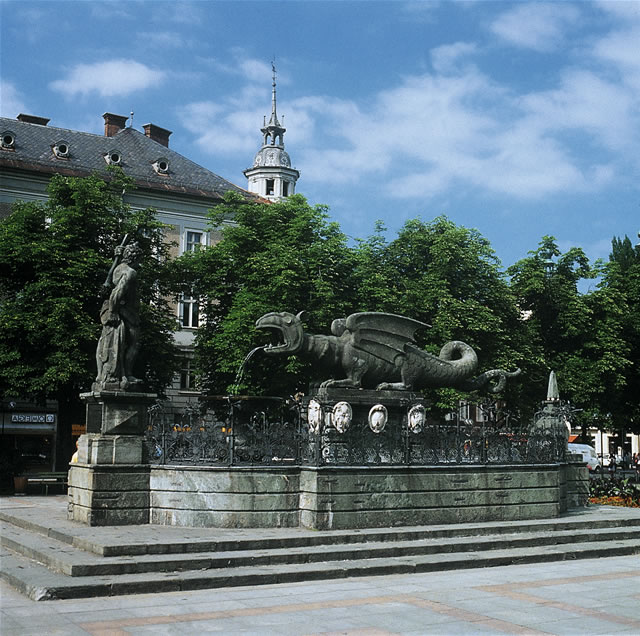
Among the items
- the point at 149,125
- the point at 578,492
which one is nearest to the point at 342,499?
the point at 578,492

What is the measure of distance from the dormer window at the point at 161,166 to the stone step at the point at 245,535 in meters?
35.6

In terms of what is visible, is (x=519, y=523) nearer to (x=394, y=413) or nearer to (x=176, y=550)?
(x=394, y=413)

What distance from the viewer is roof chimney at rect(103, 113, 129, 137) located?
52.9m

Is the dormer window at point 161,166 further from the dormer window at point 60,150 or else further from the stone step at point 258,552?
the stone step at point 258,552

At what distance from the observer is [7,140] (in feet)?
151

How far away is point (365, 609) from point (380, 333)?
27.5 feet

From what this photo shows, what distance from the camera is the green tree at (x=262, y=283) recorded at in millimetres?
32219

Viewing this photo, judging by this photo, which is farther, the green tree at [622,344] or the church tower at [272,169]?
the church tower at [272,169]

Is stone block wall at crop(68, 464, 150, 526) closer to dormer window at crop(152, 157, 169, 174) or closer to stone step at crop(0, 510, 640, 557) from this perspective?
stone step at crop(0, 510, 640, 557)

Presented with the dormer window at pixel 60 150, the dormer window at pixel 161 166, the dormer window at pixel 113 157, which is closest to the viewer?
the dormer window at pixel 60 150

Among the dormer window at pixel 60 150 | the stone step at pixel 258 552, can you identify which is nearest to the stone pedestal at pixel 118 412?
the stone step at pixel 258 552

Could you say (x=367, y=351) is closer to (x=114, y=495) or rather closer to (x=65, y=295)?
(x=114, y=495)

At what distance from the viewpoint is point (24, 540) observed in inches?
544

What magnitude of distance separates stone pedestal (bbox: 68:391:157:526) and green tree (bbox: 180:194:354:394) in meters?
15.3
